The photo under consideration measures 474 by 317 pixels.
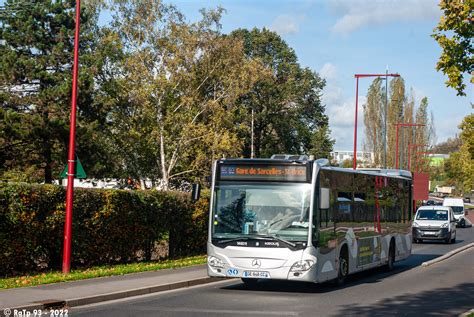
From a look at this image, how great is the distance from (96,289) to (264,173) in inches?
166

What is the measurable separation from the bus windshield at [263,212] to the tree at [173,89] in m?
32.2

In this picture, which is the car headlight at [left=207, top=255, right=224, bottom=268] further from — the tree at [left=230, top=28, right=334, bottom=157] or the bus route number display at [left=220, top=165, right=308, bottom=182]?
the tree at [left=230, top=28, right=334, bottom=157]

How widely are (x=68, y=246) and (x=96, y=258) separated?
2.65 meters

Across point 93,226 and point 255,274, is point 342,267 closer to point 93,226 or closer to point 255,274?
point 255,274

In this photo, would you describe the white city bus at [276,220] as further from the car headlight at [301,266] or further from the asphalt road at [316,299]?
the asphalt road at [316,299]

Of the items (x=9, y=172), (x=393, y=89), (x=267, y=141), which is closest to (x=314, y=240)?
(x=9, y=172)

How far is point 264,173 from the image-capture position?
17078 mm

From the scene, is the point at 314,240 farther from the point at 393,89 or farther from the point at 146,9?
the point at 393,89

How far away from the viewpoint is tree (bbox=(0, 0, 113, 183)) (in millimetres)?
39469

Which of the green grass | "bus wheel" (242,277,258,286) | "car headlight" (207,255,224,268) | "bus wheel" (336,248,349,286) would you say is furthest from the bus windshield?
the green grass

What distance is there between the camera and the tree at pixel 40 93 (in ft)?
129

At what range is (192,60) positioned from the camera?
168 ft

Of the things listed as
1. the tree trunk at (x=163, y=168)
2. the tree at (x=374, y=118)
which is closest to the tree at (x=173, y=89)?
the tree trunk at (x=163, y=168)

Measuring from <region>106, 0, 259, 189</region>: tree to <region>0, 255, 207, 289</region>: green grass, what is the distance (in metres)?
26.7
